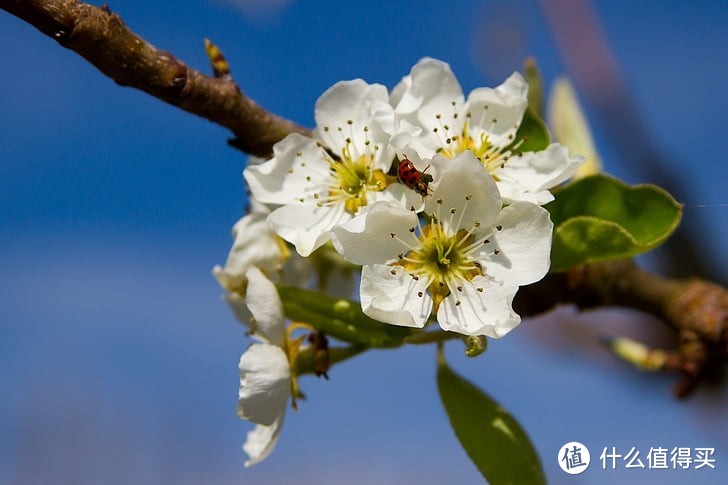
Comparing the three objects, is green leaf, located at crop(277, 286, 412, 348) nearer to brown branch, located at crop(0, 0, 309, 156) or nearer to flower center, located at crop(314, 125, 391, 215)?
flower center, located at crop(314, 125, 391, 215)

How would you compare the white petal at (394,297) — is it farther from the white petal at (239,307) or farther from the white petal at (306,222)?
the white petal at (239,307)

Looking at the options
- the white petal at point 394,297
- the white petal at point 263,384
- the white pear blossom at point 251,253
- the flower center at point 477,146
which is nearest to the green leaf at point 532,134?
the flower center at point 477,146

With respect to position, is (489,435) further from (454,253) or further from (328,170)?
(328,170)

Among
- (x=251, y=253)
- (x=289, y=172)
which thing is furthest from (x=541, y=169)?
(x=251, y=253)

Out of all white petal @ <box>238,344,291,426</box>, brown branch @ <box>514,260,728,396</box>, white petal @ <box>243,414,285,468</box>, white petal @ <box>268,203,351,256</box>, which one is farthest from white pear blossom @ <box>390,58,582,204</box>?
white petal @ <box>243,414,285,468</box>

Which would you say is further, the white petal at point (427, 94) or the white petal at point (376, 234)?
the white petal at point (427, 94)

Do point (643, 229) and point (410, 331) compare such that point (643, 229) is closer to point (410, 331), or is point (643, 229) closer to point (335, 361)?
point (410, 331)

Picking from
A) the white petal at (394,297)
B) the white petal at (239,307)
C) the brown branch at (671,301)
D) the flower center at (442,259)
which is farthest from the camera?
the brown branch at (671,301)
